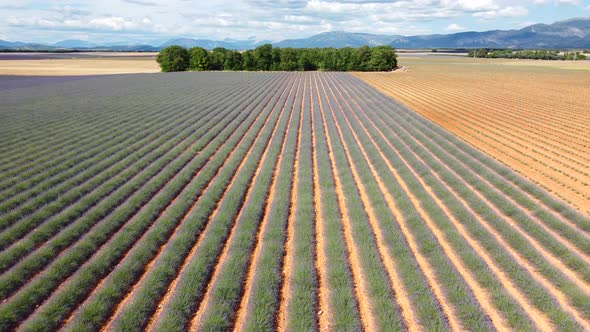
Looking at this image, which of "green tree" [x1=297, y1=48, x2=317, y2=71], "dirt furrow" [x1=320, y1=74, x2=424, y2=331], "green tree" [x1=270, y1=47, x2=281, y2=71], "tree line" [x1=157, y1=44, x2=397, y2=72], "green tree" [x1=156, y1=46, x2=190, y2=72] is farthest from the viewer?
"green tree" [x1=270, y1=47, x2=281, y2=71]

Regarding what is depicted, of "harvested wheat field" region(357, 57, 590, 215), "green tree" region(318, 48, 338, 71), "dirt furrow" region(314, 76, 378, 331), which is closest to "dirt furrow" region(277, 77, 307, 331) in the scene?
"dirt furrow" region(314, 76, 378, 331)

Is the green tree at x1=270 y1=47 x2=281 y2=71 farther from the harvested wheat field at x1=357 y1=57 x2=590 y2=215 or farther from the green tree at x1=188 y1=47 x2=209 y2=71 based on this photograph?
the harvested wheat field at x1=357 y1=57 x2=590 y2=215

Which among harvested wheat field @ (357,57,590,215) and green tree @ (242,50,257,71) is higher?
green tree @ (242,50,257,71)

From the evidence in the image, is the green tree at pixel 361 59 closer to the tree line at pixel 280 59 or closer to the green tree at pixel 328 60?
the tree line at pixel 280 59

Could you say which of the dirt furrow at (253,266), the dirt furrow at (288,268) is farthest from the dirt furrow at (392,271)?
the dirt furrow at (253,266)

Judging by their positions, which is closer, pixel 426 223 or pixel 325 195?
pixel 426 223

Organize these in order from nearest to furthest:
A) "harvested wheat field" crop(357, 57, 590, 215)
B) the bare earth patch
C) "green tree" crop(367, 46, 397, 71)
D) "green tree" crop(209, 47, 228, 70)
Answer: "harvested wheat field" crop(357, 57, 590, 215), the bare earth patch, "green tree" crop(367, 46, 397, 71), "green tree" crop(209, 47, 228, 70)

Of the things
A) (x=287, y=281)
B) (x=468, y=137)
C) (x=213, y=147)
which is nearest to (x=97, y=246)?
(x=287, y=281)

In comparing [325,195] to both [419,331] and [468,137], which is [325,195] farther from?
[468,137]
